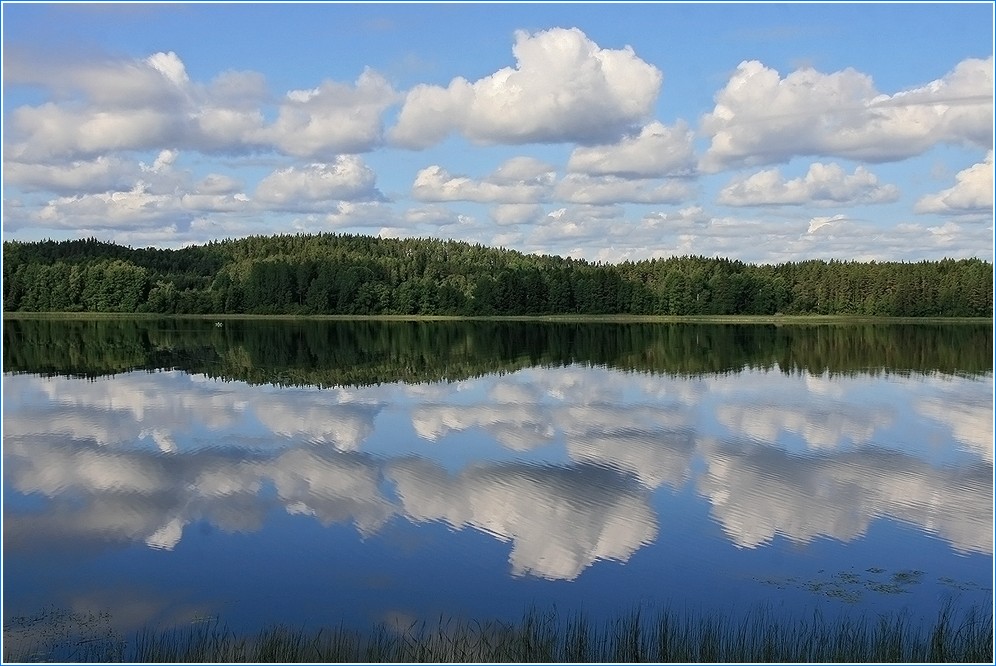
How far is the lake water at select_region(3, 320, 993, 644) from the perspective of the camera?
12.6 metres

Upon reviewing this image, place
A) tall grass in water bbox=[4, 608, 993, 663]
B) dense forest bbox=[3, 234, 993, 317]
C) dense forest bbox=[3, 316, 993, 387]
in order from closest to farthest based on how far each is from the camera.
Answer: tall grass in water bbox=[4, 608, 993, 663]
dense forest bbox=[3, 316, 993, 387]
dense forest bbox=[3, 234, 993, 317]

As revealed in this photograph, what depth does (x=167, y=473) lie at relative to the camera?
20.1 meters

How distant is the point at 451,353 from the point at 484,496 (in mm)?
37598

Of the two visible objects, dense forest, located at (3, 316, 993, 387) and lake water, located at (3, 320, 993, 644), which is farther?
dense forest, located at (3, 316, 993, 387)

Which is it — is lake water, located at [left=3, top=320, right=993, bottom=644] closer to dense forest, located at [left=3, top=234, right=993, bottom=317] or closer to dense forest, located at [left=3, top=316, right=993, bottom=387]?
dense forest, located at [left=3, top=316, right=993, bottom=387]

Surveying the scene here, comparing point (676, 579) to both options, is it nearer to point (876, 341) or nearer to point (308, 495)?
point (308, 495)

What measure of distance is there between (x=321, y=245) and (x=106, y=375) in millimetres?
158139

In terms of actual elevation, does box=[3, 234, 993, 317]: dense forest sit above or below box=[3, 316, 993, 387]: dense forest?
above

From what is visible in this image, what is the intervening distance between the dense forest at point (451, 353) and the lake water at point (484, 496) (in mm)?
3914

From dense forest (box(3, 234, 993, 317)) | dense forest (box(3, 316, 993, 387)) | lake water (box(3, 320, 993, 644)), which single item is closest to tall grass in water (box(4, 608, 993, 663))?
lake water (box(3, 320, 993, 644))

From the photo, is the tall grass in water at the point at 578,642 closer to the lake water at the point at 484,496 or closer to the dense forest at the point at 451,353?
the lake water at the point at 484,496

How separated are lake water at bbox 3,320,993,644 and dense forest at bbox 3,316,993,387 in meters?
3.91

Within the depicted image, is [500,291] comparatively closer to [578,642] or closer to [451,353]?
[451,353]

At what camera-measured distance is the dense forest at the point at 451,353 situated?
4334cm
